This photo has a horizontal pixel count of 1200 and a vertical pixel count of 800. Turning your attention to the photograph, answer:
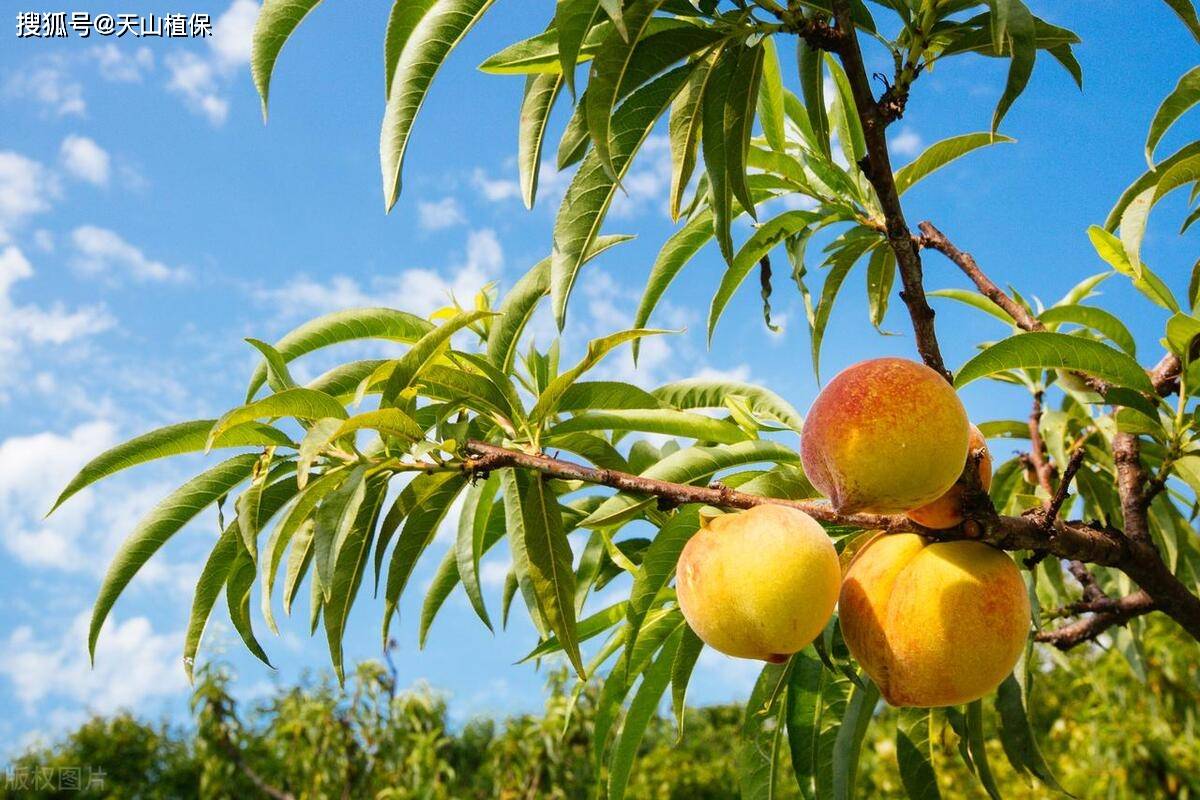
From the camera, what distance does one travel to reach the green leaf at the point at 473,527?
48.4 inches

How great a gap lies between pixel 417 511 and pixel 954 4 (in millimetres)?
847

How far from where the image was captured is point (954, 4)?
104 cm

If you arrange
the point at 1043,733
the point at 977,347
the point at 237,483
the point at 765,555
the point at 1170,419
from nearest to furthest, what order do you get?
the point at 765,555
the point at 237,483
the point at 1170,419
the point at 977,347
the point at 1043,733

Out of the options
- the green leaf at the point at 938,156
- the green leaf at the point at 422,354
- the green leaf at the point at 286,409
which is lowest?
the green leaf at the point at 286,409

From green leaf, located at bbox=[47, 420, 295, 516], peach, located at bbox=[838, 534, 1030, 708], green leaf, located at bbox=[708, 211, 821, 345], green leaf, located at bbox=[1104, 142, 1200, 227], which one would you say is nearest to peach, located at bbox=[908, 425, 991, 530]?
peach, located at bbox=[838, 534, 1030, 708]

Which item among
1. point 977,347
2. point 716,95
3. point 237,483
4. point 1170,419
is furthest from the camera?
point 977,347

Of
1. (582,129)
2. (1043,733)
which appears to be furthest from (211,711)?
(1043,733)

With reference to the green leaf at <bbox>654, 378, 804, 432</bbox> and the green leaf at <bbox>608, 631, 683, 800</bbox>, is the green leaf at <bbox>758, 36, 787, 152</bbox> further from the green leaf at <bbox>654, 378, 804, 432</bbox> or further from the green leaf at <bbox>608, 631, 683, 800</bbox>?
the green leaf at <bbox>608, 631, 683, 800</bbox>

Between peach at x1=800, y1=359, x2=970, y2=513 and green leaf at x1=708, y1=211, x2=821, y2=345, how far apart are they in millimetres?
469

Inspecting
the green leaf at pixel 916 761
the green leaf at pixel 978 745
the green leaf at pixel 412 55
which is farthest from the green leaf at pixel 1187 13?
the green leaf at pixel 916 761

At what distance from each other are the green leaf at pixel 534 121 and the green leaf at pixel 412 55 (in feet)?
0.43

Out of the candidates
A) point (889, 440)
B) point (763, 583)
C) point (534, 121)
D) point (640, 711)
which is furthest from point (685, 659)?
point (534, 121)

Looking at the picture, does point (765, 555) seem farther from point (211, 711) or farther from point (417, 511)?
point (211, 711)

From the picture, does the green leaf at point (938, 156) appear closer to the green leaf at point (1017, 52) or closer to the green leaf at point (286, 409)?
the green leaf at point (1017, 52)
